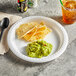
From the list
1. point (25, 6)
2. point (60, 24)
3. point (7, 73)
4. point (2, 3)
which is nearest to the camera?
point (7, 73)

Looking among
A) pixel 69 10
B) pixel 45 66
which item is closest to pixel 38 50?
pixel 45 66

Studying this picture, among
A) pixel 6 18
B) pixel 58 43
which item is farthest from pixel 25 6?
pixel 58 43

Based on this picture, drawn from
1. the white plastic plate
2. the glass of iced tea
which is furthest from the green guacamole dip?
the glass of iced tea

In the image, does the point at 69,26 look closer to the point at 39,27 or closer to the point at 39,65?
the point at 39,27

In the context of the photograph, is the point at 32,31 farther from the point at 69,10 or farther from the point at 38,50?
the point at 69,10

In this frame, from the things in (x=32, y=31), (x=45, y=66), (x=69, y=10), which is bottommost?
(x=45, y=66)

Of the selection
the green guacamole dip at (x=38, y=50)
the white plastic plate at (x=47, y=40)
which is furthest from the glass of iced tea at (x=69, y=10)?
the green guacamole dip at (x=38, y=50)
